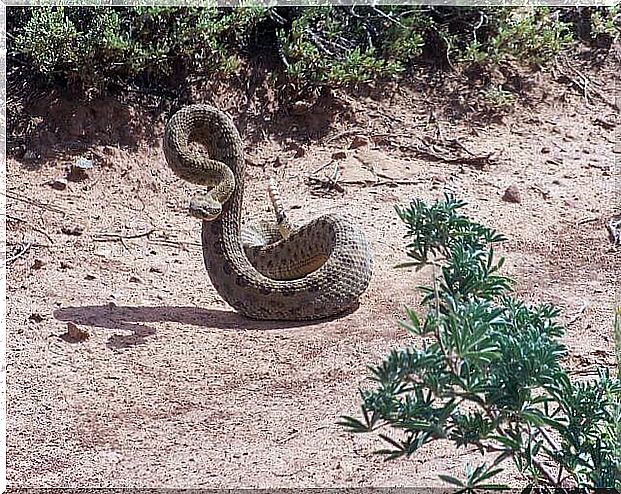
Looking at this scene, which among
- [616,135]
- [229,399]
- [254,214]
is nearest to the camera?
[229,399]

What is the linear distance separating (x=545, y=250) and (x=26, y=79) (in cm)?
411

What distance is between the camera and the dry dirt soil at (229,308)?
153 inches

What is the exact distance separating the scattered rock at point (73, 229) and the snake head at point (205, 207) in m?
1.54

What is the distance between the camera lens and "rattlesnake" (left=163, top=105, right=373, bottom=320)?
17.8ft

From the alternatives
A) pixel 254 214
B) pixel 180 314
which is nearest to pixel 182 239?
pixel 254 214

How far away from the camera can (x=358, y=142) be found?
8477 millimetres

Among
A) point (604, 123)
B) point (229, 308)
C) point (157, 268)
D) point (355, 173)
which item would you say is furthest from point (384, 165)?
point (229, 308)

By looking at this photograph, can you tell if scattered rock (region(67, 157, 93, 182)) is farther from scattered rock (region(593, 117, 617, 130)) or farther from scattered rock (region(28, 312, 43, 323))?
scattered rock (region(593, 117, 617, 130))

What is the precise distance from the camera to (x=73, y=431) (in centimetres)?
409

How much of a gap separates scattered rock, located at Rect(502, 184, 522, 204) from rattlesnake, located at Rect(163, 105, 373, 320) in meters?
2.12

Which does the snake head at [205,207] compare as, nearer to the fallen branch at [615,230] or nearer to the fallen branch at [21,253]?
the fallen branch at [21,253]

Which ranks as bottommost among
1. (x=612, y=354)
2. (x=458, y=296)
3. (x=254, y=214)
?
(x=254, y=214)

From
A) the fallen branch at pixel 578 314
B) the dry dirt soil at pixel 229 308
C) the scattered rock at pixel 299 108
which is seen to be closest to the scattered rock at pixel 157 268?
the dry dirt soil at pixel 229 308

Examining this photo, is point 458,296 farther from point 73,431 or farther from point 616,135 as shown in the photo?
point 616,135
